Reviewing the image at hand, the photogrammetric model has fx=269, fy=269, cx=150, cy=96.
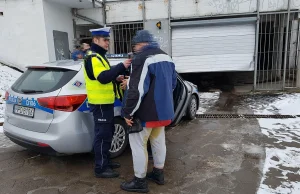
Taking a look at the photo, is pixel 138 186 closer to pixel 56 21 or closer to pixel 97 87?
pixel 97 87

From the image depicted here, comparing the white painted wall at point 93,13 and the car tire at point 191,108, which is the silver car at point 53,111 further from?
the white painted wall at point 93,13

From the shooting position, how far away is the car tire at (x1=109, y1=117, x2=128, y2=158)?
394cm

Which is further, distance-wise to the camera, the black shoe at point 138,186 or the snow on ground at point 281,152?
the snow on ground at point 281,152

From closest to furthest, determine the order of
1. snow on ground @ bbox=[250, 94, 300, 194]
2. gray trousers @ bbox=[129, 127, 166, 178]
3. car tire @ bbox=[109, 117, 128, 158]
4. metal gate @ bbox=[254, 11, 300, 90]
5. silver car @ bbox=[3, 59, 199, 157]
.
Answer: gray trousers @ bbox=[129, 127, 166, 178], snow on ground @ bbox=[250, 94, 300, 194], silver car @ bbox=[3, 59, 199, 157], car tire @ bbox=[109, 117, 128, 158], metal gate @ bbox=[254, 11, 300, 90]

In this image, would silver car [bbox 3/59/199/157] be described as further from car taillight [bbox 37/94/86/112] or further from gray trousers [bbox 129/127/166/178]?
gray trousers [bbox 129/127/166/178]

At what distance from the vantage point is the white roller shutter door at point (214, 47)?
31.8ft

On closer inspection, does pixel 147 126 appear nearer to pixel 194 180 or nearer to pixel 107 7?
pixel 194 180

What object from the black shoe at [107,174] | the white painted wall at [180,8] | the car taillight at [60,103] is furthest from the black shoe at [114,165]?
the white painted wall at [180,8]

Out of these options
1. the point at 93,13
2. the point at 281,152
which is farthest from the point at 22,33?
the point at 281,152

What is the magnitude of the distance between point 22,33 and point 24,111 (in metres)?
6.30

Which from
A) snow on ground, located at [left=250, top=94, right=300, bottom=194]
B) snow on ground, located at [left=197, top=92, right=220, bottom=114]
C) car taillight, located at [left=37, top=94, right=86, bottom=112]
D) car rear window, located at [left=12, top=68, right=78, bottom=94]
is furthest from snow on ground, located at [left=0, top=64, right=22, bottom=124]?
snow on ground, located at [left=250, top=94, right=300, bottom=194]

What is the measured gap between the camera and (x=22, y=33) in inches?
351

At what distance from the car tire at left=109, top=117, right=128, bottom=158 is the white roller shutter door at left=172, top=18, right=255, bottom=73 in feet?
21.8

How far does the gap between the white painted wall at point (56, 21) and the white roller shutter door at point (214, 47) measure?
3960 millimetres
